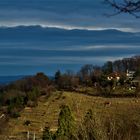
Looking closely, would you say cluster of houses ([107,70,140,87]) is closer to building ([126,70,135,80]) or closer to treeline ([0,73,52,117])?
building ([126,70,135,80])

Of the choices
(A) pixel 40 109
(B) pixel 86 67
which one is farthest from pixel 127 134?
(B) pixel 86 67

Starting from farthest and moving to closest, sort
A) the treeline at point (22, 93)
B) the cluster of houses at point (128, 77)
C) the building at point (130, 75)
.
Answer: the building at point (130, 75), the cluster of houses at point (128, 77), the treeline at point (22, 93)

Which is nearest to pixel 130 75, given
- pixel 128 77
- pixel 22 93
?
pixel 128 77

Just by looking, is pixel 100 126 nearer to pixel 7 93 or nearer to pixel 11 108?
pixel 11 108

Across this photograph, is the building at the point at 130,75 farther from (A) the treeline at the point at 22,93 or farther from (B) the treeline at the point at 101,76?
(A) the treeline at the point at 22,93

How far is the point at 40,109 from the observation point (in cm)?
5681

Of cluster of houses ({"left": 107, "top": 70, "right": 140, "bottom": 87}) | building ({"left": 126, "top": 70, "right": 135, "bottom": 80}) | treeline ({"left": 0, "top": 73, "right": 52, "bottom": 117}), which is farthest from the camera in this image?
building ({"left": 126, "top": 70, "right": 135, "bottom": 80})

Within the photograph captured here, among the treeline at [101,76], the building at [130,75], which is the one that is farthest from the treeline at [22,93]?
the building at [130,75]

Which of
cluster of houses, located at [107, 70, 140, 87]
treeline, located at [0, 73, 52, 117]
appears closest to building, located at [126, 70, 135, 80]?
cluster of houses, located at [107, 70, 140, 87]

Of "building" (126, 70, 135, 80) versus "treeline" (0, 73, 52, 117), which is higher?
"building" (126, 70, 135, 80)

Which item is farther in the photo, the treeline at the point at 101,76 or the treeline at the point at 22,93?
the treeline at the point at 101,76

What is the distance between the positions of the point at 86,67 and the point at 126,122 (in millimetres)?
49282

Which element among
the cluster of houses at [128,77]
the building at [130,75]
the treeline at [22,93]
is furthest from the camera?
the building at [130,75]

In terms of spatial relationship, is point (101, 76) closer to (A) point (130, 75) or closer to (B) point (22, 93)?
(A) point (130, 75)
